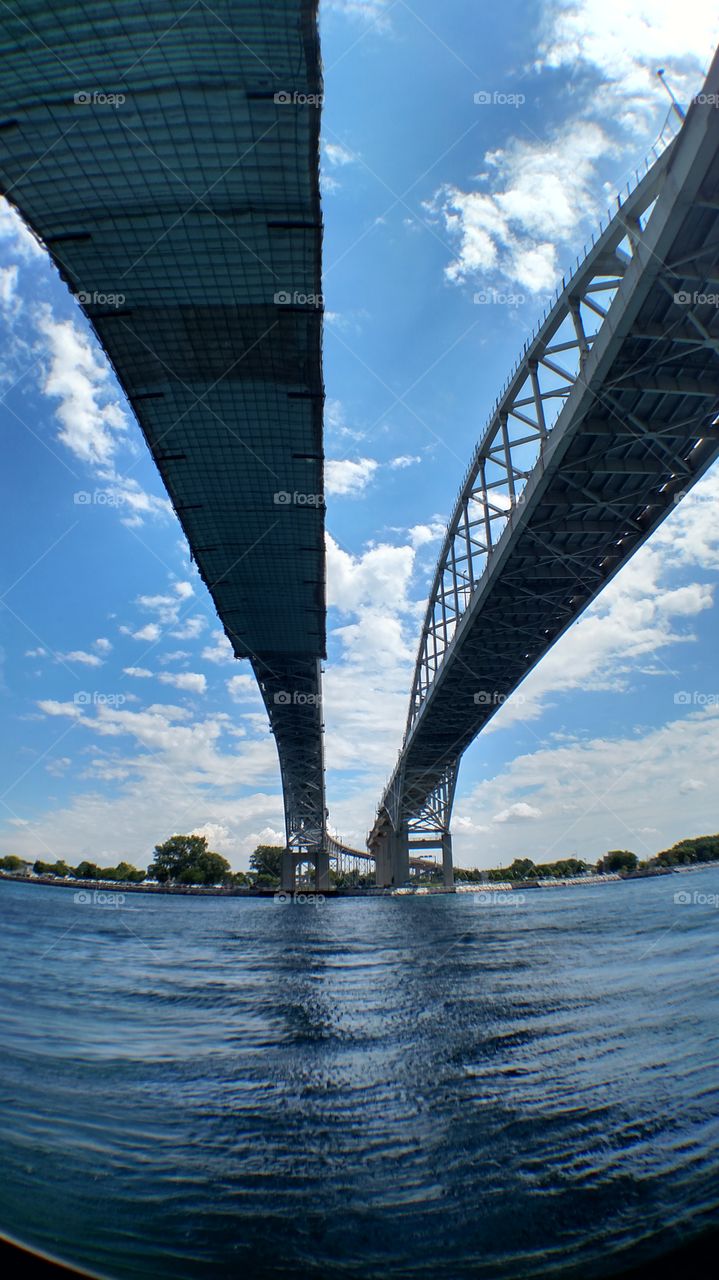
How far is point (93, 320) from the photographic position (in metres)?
25.8

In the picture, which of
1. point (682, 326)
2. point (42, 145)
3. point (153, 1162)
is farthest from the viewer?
point (42, 145)

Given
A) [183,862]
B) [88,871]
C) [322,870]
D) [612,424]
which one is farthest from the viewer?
[88,871]

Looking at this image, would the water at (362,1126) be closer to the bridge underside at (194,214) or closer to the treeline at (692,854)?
the bridge underside at (194,214)

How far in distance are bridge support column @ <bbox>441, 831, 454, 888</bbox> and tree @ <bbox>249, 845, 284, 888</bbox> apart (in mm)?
57973

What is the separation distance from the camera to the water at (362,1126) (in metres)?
3.45

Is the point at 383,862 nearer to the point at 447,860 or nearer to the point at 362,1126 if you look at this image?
the point at 447,860

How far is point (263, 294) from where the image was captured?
24922 millimetres

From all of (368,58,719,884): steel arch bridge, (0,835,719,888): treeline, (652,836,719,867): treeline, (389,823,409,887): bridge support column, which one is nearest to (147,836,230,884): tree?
(0,835,719,888): treeline

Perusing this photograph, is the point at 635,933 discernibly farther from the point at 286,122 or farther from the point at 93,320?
the point at 93,320

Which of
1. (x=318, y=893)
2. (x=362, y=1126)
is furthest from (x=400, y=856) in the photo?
(x=362, y=1126)

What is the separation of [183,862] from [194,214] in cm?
11834

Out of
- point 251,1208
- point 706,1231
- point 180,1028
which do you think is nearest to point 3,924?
point 180,1028

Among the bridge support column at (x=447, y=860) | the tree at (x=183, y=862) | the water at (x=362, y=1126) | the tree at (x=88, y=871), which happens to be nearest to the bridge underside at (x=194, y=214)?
the water at (x=362, y=1126)

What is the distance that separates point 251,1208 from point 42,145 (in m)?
27.7
